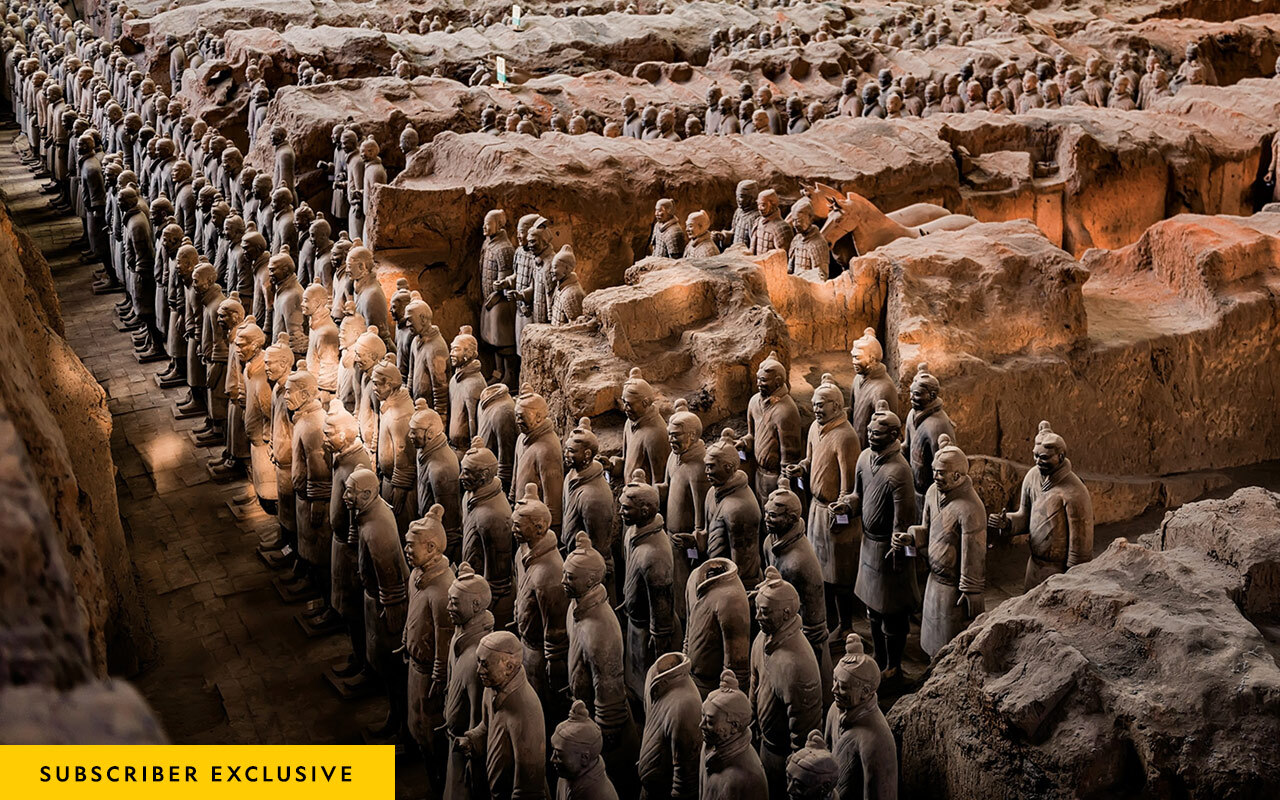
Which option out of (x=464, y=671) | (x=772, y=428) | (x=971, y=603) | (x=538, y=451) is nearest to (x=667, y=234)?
(x=772, y=428)

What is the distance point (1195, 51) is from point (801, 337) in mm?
9229

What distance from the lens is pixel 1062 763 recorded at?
11.4 ft

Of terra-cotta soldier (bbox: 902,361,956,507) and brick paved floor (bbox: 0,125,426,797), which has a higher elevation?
terra-cotta soldier (bbox: 902,361,956,507)

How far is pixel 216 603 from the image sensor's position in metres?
6.41

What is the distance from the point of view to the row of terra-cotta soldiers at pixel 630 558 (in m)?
3.97

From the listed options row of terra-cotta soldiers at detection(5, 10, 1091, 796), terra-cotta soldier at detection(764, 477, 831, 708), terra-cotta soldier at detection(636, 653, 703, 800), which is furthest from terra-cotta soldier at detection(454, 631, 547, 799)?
terra-cotta soldier at detection(764, 477, 831, 708)

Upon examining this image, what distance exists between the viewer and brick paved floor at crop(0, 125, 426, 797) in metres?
5.44

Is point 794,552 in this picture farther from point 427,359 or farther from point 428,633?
point 427,359

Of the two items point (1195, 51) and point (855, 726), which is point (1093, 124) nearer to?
point (1195, 51)

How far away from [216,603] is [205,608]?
6 centimetres

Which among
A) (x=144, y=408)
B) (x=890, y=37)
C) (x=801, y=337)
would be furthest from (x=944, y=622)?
(x=890, y=37)

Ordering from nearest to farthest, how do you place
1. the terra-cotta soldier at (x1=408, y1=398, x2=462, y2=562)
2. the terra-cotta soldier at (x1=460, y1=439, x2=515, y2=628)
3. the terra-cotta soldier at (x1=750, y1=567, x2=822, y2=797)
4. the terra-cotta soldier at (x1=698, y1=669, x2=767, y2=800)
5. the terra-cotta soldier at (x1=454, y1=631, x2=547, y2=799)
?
the terra-cotta soldier at (x1=698, y1=669, x2=767, y2=800) → the terra-cotta soldier at (x1=454, y1=631, x2=547, y2=799) → the terra-cotta soldier at (x1=750, y1=567, x2=822, y2=797) → the terra-cotta soldier at (x1=460, y1=439, x2=515, y2=628) → the terra-cotta soldier at (x1=408, y1=398, x2=462, y2=562)

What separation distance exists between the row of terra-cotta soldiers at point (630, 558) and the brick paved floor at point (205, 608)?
293 mm

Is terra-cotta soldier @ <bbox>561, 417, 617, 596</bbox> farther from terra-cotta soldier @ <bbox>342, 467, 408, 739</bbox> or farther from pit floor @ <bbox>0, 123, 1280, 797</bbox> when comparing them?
pit floor @ <bbox>0, 123, 1280, 797</bbox>
